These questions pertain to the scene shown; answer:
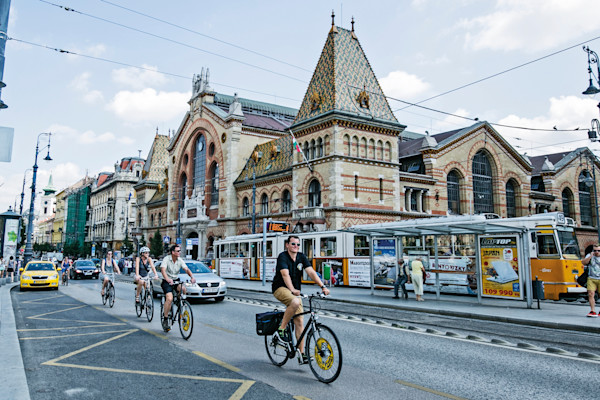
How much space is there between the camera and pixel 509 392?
208 inches

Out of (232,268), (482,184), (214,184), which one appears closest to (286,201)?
(232,268)

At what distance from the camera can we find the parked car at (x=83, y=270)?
34.1 metres

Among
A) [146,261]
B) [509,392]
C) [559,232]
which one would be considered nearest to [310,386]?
[509,392]

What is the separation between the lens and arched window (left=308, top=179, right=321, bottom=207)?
33656mm

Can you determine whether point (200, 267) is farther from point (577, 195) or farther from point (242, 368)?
point (577, 195)

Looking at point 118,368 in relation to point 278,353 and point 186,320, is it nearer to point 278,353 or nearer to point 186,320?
point 278,353

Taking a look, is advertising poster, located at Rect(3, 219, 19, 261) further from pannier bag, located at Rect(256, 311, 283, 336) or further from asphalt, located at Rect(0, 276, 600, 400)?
pannier bag, located at Rect(256, 311, 283, 336)

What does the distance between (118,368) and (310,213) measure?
26575 mm

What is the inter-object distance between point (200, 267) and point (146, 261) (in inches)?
214

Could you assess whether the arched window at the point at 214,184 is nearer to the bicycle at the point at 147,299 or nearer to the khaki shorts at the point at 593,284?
the bicycle at the point at 147,299

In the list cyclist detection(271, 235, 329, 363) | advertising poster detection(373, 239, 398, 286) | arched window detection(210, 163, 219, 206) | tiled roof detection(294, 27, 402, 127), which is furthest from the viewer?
arched window detection(210, 163, 219, 206)

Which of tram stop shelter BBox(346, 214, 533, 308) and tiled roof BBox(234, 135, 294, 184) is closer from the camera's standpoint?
tram stop shelter BBox(346, 214, 533, 308)

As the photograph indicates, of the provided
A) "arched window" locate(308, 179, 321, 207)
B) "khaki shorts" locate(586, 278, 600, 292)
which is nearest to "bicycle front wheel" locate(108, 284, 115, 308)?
"khaki shorts" locate(586, 278, 600, 292)

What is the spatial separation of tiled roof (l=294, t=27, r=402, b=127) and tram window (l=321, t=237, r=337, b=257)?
36.5 feet
